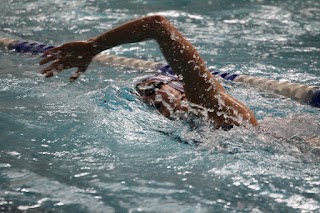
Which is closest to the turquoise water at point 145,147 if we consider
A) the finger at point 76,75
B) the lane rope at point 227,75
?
the lane rope at point 227,75

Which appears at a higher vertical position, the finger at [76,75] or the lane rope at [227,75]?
the finger at [76,75]

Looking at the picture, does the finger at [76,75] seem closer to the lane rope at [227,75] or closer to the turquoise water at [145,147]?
the turquoise water at [145,147]

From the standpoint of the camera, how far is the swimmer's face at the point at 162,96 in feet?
11.0

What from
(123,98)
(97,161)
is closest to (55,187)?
(97,161)

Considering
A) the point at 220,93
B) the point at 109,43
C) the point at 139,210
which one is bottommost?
the point at 139,210

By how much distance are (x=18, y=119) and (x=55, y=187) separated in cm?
116

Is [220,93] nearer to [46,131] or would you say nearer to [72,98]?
[46,131]

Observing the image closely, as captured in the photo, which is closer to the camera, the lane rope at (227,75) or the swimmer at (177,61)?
the swimmer at (177,61)

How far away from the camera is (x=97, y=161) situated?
293 centimetres

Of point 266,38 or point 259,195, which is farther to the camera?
point 266,38

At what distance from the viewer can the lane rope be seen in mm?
4141

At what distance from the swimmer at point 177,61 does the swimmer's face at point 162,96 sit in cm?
14

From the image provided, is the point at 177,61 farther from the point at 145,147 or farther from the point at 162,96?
the point at 145,147

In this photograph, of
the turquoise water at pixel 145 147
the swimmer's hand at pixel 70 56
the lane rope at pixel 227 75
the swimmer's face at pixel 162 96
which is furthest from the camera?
the lane rope at pixel 227 75
